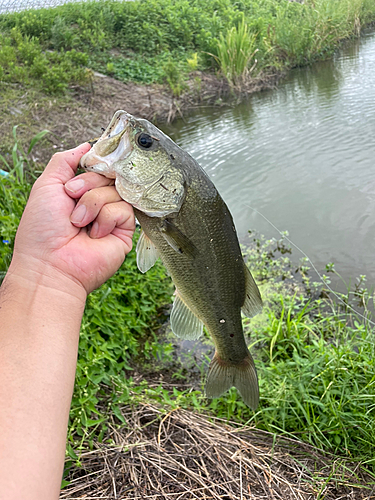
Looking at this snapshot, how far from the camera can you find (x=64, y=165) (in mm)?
1807

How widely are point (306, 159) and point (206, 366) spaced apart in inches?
198

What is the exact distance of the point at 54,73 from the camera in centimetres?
1007

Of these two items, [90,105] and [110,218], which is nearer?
[110,218]

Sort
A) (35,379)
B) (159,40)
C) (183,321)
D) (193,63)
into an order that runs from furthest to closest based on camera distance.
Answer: (159,40) → (193,63) → (183,321) → (35,379)

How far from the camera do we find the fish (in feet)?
5.52

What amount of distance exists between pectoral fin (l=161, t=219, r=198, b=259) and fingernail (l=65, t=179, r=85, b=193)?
40 cm

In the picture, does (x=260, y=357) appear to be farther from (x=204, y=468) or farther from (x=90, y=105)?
(x=90, y=105)

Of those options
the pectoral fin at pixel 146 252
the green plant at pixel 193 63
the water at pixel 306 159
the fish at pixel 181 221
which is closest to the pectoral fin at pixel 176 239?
A: the fish at pixel 181 221

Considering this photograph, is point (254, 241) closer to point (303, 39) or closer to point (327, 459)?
point (327, 459)

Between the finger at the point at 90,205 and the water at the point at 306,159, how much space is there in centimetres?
370

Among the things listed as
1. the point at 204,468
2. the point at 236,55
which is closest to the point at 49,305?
the point at 204,468

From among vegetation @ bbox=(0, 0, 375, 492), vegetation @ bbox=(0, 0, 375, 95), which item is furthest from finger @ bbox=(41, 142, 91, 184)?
vegetation @ bbox=(0, 0, 375, 95)

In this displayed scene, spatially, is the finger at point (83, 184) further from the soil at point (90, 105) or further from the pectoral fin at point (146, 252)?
the soil at point (90, 105)

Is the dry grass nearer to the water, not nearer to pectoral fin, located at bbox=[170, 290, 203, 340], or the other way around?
pectoral fin, located at bbox=[170, 290, 203, 340]
